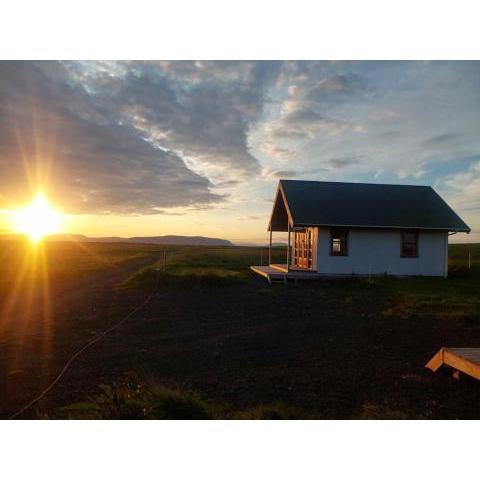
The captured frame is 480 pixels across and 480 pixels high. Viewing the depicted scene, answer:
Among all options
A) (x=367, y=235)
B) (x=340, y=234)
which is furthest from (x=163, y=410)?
(x=367, y=235)

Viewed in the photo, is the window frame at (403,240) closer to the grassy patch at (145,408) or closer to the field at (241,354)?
the field at (241,354)

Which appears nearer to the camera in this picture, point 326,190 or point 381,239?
point 381,239

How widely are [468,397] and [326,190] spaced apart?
17947mm

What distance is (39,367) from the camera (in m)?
7.00

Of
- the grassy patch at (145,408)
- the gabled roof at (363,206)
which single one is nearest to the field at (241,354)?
the grassy patch at (145,408)

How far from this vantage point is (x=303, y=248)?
23.0 m

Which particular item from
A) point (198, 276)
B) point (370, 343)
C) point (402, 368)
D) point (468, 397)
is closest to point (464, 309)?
point (370, 343)

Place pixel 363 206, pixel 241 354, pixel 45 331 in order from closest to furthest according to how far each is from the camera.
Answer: pixel 241 354 < pixel 45 331 < pixel 363 206

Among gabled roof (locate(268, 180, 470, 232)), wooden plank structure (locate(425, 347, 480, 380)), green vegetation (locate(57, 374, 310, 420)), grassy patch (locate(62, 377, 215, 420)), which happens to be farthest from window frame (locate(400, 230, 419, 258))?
grassy patch (locate(62, 377, 215, 420))

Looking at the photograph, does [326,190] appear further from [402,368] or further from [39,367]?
[39,367]

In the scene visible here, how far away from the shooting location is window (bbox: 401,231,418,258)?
67.1 feet

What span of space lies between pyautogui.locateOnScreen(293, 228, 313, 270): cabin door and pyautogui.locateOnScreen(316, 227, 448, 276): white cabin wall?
1.37 metres

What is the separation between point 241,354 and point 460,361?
3.75 m

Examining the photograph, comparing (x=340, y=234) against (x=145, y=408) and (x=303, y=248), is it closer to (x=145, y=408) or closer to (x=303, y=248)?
(x=303, y=248)
